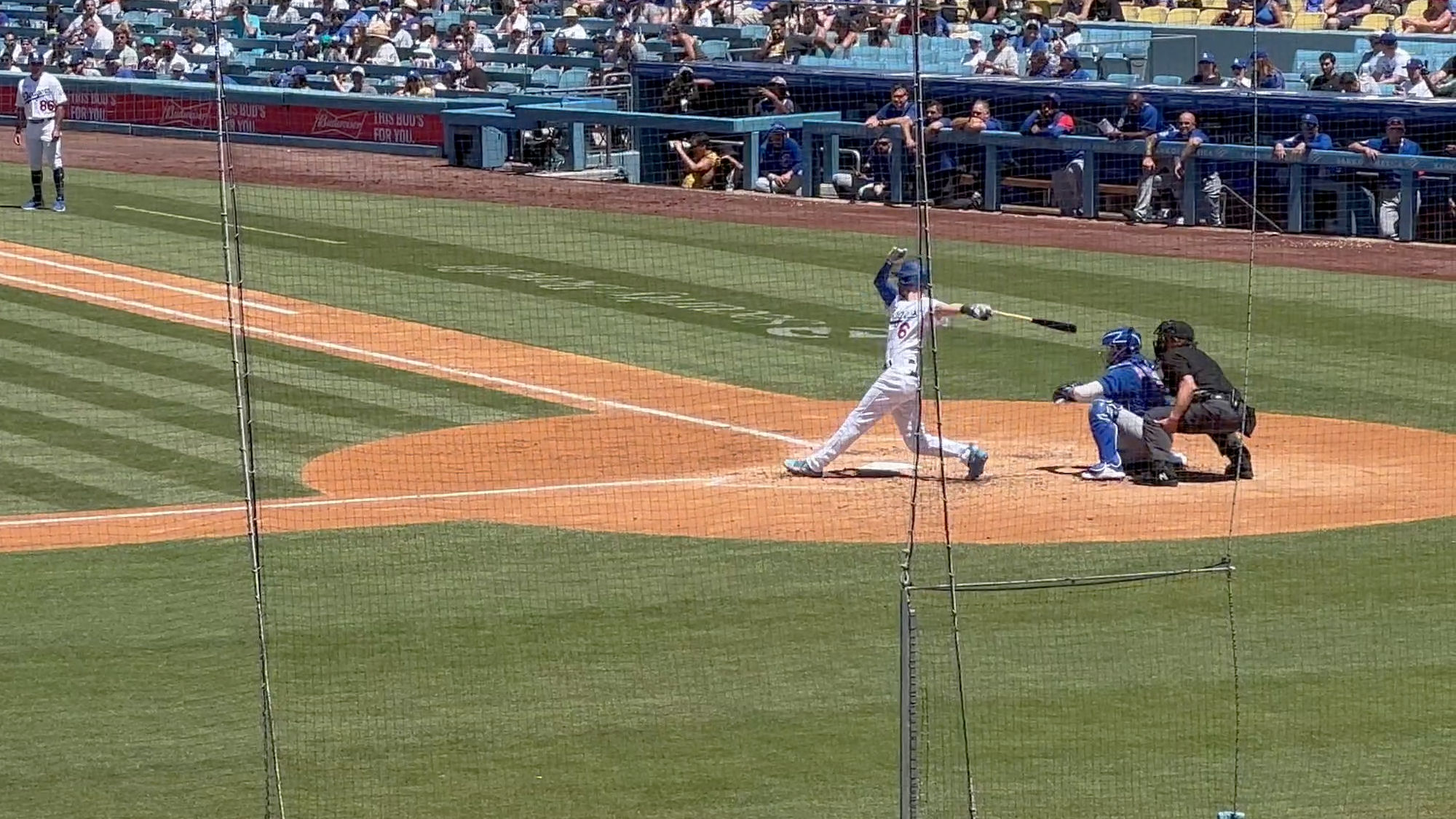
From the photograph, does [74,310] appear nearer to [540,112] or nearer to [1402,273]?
[540,112]

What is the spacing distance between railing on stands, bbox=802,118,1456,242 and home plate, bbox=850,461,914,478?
25.2 feet

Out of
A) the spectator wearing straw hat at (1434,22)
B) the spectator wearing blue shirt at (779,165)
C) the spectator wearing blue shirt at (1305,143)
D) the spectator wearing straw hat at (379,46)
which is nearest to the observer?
the spectator wearing blue shirt at (1305,143)

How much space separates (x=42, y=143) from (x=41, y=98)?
1.68ft

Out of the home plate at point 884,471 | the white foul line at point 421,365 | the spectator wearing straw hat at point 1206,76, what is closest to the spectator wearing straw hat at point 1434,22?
the spectator wearing straw hat at point 1206,76

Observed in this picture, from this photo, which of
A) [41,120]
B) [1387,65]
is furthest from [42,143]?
[1387,65]

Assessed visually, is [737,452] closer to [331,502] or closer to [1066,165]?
[331,502]

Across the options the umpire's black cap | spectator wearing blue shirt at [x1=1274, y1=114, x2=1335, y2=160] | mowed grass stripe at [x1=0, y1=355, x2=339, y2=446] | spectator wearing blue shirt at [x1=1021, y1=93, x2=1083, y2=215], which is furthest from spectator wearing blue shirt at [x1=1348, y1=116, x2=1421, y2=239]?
mowed grass stripe at [x1=0, y1=355, x2=339, y2=446]

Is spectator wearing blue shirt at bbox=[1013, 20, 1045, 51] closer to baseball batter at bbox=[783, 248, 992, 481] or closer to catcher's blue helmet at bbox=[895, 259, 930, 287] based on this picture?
baseball batter at bbox=[783, 248, 992, 481]

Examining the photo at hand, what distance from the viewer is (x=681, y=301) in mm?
20844

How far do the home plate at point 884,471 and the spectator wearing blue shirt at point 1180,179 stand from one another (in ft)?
30.7

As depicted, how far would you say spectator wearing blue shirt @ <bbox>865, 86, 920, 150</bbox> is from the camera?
2352 centimetres

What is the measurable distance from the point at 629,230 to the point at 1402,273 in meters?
8.16

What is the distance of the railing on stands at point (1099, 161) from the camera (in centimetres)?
2195

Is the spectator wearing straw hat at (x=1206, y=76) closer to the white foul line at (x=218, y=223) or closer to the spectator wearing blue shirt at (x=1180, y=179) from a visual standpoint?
the spectator wearing blue shirt at (x=1180, y=179)
